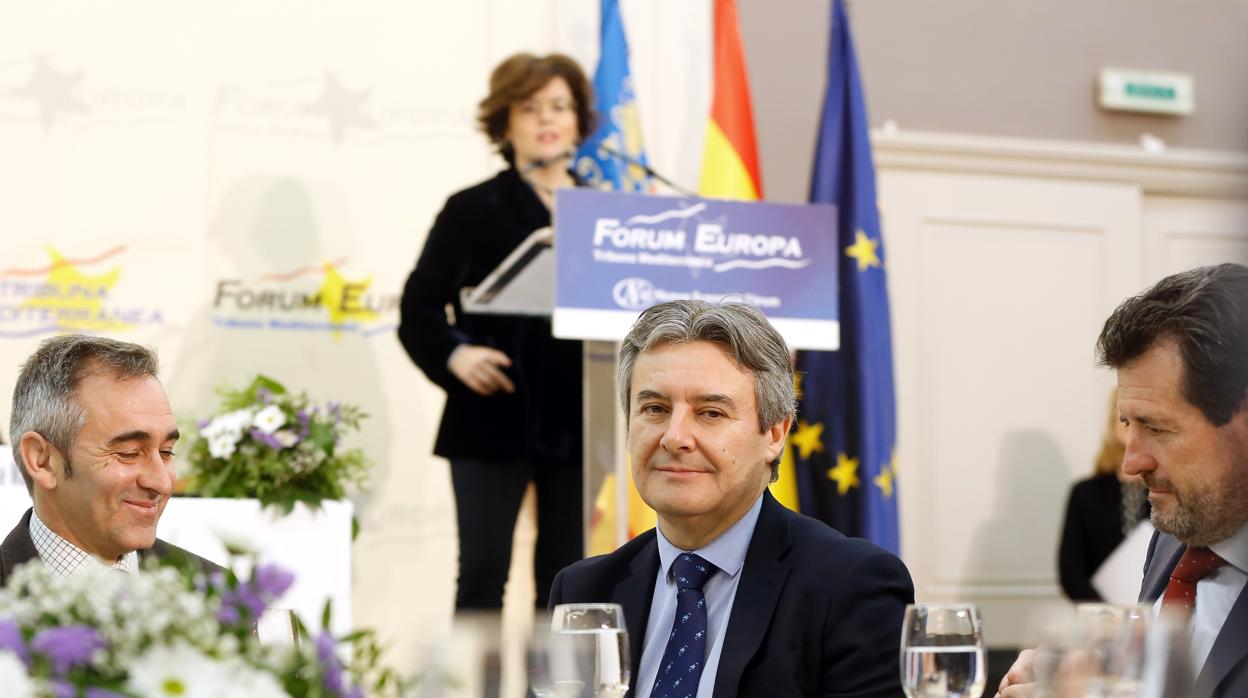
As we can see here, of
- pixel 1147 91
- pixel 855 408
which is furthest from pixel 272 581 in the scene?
pixel 1147 91

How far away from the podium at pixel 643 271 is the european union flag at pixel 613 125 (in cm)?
67

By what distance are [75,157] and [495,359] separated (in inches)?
67.3

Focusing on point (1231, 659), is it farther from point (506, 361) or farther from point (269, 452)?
point (506, 361)

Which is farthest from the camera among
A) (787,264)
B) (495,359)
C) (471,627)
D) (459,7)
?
(459,7)

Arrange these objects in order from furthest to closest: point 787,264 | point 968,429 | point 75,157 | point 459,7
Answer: point 968,429 → point 459,7 → point 75,157 → point 787,264

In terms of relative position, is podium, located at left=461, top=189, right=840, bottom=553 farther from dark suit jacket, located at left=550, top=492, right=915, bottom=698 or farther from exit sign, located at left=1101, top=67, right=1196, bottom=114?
exit sign, located at left=1101, top=67, right=1196, bottom=114

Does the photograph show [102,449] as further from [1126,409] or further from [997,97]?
[997,97]

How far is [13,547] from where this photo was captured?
2.27 meters

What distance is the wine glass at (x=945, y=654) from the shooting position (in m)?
1.35

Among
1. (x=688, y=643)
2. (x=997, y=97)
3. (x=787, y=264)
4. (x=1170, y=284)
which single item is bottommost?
(x=688, y=643)

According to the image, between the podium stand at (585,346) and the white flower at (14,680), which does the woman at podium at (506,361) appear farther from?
the white flower at (14,680)

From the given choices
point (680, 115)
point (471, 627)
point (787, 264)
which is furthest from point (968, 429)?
point (471, 627)

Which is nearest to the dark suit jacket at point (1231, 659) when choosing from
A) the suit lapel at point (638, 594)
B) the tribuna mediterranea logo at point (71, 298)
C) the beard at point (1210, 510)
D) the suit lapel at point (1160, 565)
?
the beard at point (1210, 510)

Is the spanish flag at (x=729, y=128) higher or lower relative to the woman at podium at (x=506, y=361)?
higher
